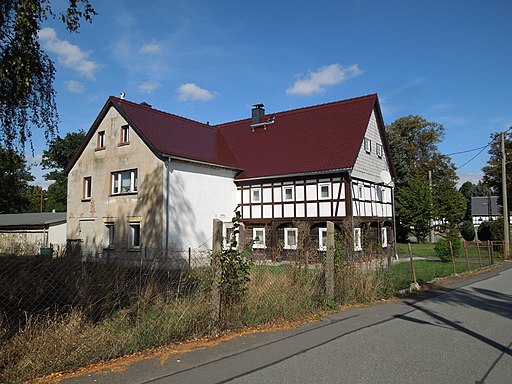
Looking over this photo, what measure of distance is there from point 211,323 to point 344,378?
98.0 inches

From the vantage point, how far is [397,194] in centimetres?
4259

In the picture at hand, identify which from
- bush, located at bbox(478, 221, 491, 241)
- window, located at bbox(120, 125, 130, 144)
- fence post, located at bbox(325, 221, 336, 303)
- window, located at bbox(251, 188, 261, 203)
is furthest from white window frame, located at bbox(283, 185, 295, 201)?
bush, located at bbox(478, 221, 491, 241)

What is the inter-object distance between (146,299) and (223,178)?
19.1m

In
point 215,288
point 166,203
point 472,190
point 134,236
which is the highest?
point 472,190

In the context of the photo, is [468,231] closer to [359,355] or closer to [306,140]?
[306,140]

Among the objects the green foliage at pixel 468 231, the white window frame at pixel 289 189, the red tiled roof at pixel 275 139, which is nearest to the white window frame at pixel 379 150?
the red tiled roof at pixel 275 139

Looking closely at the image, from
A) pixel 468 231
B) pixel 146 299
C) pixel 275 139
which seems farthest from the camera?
pixel 468 231

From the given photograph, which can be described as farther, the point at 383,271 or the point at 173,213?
the point at 173,213

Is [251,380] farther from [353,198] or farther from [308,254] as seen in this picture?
[353,198]

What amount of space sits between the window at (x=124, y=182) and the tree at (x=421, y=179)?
21488mm

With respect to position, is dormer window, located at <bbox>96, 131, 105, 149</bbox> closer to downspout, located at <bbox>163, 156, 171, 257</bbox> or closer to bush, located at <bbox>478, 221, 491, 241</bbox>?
downspout, located at <bbox>163, 156, 171, 257</bbox>

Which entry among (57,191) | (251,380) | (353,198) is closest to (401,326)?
(251,380)

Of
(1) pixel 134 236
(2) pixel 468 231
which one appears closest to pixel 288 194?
(1) pixel 134 236

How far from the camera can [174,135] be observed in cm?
2522
